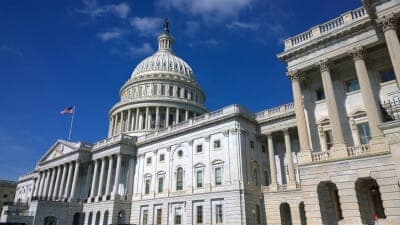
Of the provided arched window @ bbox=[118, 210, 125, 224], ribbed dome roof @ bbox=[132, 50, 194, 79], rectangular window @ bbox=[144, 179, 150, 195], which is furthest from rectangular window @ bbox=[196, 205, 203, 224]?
ribbed dome roof @ bbox=[132, 50, 194, 79]

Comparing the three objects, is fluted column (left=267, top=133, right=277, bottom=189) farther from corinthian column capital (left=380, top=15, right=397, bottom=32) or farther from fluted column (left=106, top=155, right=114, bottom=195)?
fluted column (left=106, top=155, right=114, bottom=195)

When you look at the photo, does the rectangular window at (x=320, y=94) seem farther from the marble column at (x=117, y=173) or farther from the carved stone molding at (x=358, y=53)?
the marble column at (x=117, y=173)

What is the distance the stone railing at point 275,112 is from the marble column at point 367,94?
615 inches

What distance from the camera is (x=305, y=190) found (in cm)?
2500

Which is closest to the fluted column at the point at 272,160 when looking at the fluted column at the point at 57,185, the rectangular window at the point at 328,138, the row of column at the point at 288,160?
the row of column at the point at 288,160

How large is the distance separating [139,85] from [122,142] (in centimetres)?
2886

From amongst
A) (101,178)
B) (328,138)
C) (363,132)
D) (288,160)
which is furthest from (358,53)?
(101,178)

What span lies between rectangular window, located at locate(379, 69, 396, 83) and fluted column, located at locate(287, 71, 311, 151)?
704cm

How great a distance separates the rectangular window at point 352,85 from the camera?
93.4 feet

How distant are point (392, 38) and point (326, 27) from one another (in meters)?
6.90

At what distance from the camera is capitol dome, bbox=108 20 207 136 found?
240 ft

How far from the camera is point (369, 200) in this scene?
23500 millimetres

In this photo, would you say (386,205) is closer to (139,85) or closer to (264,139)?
(264,139)

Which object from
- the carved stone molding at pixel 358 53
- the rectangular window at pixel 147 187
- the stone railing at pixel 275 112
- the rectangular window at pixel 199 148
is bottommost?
the rectangular window at pixel 147 187
